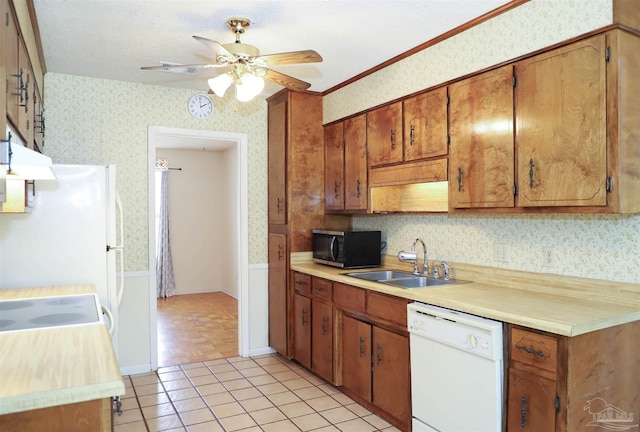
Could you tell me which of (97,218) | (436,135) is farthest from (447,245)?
(97,218)

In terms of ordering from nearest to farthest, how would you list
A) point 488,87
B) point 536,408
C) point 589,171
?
point 536,408 < point 589,171 < point 488,87

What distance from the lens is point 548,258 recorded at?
252cm

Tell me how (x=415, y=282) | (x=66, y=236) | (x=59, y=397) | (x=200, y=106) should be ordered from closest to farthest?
(x=59, y=397) → (x=66, y=236) → (x=415, y=282) → (x=200, y=106)

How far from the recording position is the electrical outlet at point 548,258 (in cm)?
249

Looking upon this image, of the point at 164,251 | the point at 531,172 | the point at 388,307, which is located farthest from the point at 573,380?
the point at 164,251

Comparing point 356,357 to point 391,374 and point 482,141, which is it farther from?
point 482,141

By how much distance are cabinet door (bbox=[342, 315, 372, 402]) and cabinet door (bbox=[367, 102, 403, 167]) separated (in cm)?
122

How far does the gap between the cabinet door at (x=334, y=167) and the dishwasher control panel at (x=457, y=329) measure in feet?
5.43

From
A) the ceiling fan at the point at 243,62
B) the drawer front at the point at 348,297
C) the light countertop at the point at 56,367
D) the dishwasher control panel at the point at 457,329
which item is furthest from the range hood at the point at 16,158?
the drawer front at the point at 348,297

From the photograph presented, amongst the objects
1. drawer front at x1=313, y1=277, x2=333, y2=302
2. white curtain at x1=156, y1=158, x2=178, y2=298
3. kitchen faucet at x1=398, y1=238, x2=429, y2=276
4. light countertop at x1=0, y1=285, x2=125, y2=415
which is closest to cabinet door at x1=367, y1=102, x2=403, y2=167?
kitchen faucet at x1=398, y1=238, x2=429, y2=276

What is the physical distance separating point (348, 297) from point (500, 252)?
107 centimetres

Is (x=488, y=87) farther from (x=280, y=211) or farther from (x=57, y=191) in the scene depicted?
(x=57, y=191)

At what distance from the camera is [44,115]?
3541mm

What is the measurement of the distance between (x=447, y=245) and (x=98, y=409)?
2507mm
